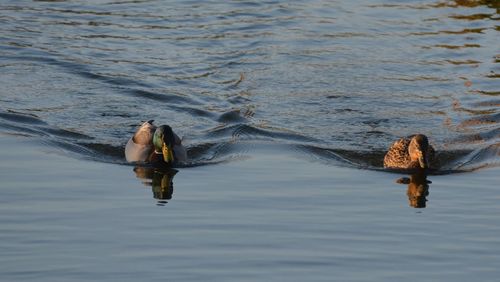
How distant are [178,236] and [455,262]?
2483mm

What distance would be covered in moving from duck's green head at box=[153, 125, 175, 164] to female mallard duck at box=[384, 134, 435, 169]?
2612 mm

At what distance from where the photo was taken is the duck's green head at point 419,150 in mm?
14812

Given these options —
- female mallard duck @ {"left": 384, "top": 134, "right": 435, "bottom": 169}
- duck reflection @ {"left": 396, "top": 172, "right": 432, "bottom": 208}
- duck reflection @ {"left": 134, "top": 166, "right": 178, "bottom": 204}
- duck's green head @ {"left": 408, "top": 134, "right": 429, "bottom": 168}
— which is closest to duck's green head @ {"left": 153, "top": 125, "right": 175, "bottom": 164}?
duck reflection @ {"left": 134, "top": 166, "right": 178, "bottom": 204}

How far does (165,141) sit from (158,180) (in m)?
0.70

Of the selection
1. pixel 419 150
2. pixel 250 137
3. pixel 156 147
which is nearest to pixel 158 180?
pixel 156 147

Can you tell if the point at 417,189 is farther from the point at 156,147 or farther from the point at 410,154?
the point at 156,147

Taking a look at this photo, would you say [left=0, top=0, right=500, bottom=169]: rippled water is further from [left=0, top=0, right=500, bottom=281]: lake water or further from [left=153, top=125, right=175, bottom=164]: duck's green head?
[left=153, top=125, right=175, bottom=164]: duck's green head

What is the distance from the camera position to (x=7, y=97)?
57.4ft

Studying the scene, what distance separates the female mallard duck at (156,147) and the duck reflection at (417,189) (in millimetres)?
2707

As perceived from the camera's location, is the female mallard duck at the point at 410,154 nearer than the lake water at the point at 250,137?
No

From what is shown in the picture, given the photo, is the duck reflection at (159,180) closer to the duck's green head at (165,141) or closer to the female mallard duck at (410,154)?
the duck's green head at (165,141)

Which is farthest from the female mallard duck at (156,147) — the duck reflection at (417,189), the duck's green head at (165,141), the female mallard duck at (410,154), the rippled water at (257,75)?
the duck reflection at (417,189)

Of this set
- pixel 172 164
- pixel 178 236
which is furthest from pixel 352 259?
pixel 172 164

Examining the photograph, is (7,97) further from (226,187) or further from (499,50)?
(499,50)
